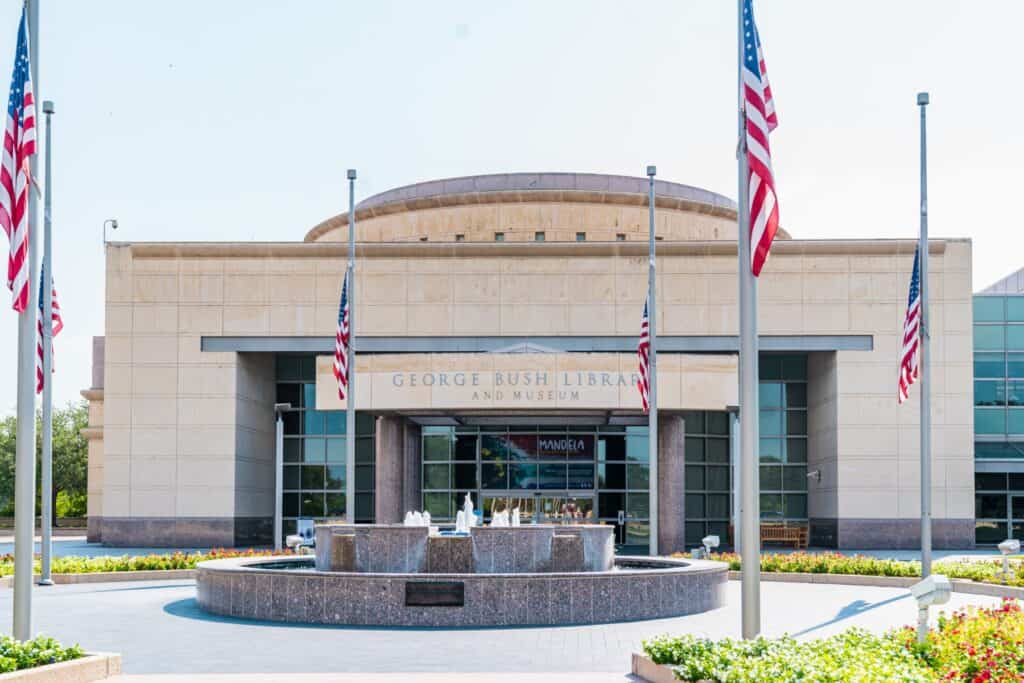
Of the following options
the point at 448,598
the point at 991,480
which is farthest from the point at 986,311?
the point at 448,598

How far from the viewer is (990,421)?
4444cm

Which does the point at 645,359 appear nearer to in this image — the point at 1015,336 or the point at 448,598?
the point at 448,598

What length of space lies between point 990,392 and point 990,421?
3.32 feet

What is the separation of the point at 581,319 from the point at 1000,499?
1656 cm

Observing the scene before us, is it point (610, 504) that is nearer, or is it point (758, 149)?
point (758, 149)

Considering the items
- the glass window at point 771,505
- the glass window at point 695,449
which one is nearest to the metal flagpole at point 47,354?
the glass window at point 695,449

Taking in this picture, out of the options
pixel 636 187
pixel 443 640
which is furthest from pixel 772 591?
pixel 636 187

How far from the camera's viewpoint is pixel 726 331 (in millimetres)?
42156

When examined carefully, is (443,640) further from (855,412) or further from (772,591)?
(855,412)

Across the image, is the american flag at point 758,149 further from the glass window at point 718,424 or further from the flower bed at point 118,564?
the glass window at point 718,424

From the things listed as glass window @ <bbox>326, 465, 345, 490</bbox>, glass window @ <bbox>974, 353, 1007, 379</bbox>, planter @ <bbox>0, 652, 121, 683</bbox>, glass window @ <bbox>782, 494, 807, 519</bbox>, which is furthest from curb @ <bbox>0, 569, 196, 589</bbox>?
glass window @ <bbox>974, 353, 1007, 379</bbox>

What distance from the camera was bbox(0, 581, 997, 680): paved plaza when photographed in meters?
14.6

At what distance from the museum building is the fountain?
1792 cm

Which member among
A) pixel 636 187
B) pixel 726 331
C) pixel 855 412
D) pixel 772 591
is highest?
pixel 636 187
